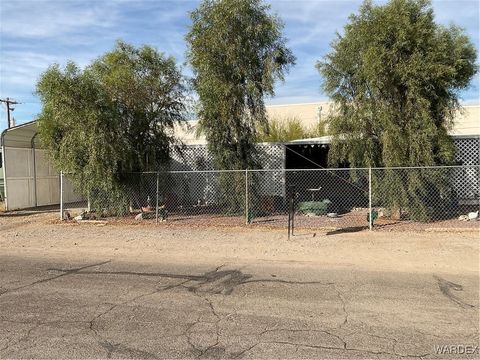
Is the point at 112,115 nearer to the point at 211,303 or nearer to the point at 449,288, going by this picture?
the point at 211,303

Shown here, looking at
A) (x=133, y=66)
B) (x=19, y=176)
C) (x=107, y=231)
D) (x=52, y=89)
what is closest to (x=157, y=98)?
(x=133, y=66)

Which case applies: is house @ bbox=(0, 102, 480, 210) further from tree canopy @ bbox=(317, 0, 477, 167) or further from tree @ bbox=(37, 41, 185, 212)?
tree canopy @ bbox=(317, 0, 477, 167)

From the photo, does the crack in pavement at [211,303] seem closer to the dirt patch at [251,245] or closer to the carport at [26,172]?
the dirt patch at [251,245]

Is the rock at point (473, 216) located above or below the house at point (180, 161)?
below

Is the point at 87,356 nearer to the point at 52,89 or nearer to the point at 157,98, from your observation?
the point at 52,89

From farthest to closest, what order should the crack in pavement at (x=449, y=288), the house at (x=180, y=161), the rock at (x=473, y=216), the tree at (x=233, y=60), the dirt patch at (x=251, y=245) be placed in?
the house at (x=180, y=161) → the tree at (x=233, y=60) → the rock at (x=473, y=216) → the dirt patch at (x=251, y=245) → the crack in pavement at (x=449, y=288)

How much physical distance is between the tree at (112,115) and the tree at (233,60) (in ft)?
6.06

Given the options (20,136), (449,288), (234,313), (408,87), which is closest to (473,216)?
(408,87)

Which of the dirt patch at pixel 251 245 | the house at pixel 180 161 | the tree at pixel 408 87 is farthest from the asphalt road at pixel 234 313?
the house at pixel 180 161

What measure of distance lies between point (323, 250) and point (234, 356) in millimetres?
5154

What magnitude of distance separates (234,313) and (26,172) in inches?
606

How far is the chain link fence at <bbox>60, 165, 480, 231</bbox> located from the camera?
11961 millimetres

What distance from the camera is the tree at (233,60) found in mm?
12992

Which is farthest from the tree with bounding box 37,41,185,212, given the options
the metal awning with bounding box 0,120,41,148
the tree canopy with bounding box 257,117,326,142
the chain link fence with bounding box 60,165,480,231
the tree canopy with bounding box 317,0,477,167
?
the tree canopy with bounding box 257,117,326,142
